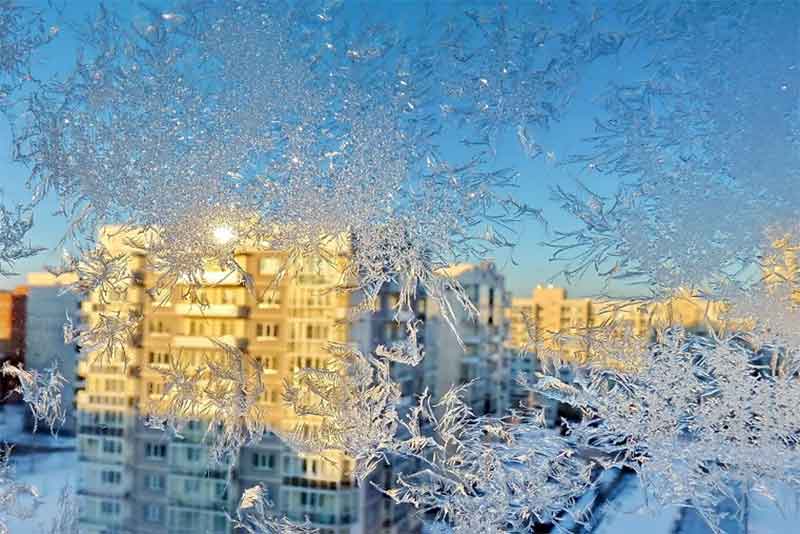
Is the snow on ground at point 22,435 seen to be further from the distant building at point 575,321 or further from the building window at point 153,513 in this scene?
the distant building at point 575,321

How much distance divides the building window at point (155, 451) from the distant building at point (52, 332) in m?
0.17

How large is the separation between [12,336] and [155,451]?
378 millimetres

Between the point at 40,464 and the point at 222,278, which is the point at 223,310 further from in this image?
the point at 40,464

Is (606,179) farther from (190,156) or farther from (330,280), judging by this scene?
(190,156)

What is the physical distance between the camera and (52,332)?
4.66 feet

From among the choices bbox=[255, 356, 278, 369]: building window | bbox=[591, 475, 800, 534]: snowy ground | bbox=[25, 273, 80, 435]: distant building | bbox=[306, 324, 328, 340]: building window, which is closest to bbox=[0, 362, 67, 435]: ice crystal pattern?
bbox=[25, 273, 80, 435]: distant building

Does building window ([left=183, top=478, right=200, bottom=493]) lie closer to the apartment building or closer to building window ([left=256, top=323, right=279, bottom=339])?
the apartment building

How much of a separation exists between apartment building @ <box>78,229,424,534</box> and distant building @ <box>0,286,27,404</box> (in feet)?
0.46

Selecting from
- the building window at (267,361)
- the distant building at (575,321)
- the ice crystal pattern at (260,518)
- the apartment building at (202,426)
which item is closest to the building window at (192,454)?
the apartment building at (202,426)

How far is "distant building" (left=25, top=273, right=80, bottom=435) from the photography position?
1.42 m

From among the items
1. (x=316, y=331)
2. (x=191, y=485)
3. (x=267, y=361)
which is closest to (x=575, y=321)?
(x=316, y=331)

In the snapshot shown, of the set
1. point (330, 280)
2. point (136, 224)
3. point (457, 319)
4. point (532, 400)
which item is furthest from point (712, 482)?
point (136, 224)

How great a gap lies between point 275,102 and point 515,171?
1.58ft

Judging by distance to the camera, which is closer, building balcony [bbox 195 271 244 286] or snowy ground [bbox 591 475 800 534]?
snowy ground [bbox 591 475 800 534]
